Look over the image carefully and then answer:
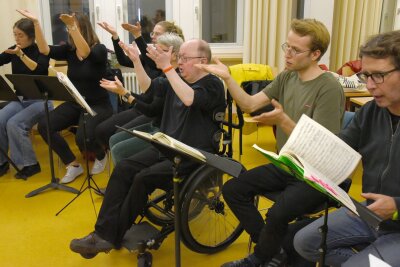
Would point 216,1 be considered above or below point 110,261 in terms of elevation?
above

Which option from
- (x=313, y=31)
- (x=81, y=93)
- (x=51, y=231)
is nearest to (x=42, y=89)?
(x=81, y=93)

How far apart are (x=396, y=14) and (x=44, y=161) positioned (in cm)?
371

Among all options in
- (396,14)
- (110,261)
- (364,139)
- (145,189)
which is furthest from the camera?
(396,14)

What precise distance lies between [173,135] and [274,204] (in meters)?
0.62

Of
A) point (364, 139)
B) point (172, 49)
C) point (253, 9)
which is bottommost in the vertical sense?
point (364, 139)

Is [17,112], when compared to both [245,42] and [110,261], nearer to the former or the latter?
[110,261]

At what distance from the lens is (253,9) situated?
13.4ft

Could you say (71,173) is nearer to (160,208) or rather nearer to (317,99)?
(160,208)

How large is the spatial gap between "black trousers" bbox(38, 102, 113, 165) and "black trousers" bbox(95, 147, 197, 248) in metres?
1.07

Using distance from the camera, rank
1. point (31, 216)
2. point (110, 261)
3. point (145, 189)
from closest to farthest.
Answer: point (145, 189), point (110, 261), point (31, 216)

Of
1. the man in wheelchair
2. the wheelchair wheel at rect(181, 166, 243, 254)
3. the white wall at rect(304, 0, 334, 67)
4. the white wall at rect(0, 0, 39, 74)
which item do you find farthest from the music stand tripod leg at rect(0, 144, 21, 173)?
the white wall at rect(304, 0, 334, 67)

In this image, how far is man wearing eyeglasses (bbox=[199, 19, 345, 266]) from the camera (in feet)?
5.30

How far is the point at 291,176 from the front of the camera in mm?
1741

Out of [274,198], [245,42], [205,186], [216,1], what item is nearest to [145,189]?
[205,186]
